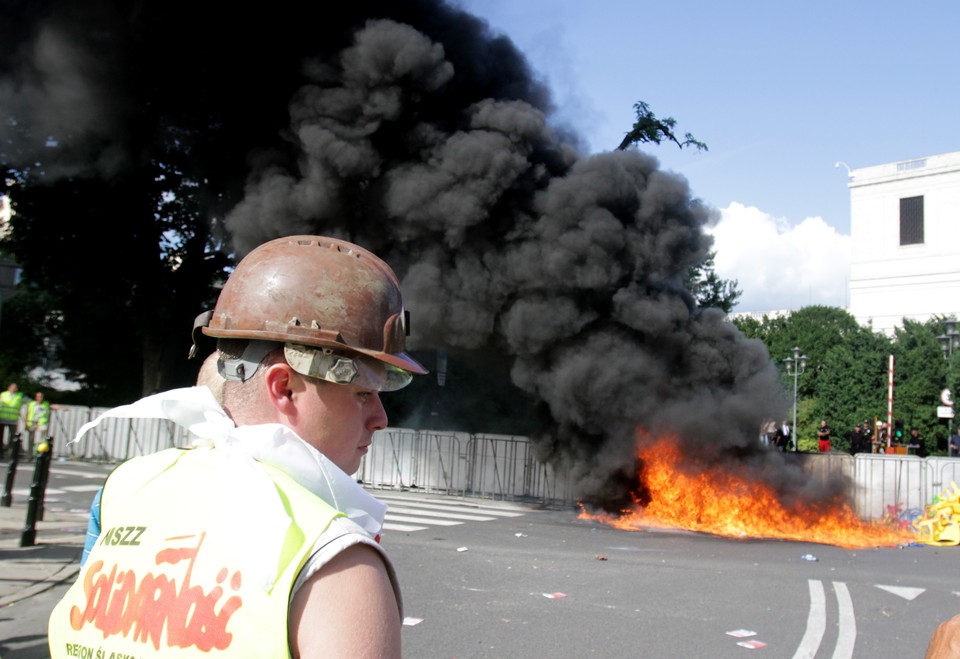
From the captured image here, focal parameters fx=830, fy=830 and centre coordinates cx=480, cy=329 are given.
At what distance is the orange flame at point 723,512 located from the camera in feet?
42.7

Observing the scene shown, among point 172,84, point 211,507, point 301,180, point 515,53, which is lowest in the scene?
point 211,507

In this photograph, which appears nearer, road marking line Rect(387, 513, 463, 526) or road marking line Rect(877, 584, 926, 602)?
road marking line Rect(877, 584, 926, 602)

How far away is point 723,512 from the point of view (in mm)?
13859

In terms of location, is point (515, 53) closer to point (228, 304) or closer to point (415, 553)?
point (415, 553)

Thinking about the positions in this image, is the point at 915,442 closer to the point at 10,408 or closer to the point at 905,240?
the point at 905,240

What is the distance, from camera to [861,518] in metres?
14.4

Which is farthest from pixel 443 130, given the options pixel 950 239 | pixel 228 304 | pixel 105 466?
pixel 950 239

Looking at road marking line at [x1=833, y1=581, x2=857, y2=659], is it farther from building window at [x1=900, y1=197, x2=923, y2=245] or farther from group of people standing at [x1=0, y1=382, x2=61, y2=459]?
building window at [x1=900, y1=197, x2=923, y2=245]

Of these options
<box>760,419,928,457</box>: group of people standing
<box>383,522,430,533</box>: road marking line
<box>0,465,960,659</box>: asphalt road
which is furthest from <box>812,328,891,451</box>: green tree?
<box>383,522,430,533</box>: road marking line

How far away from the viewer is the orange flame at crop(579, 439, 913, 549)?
42.7ft

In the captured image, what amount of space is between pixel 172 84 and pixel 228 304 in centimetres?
2079

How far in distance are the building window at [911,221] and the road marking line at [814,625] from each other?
178 ft

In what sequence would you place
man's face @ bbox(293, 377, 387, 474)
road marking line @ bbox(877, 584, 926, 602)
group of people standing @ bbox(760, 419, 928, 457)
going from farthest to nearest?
group of people standing @ bbox(760, 419, 928, 457) < road marking line @ bbox(877, 584, 926, 602) < man's face @ bbox(293, 377, 387, 474)

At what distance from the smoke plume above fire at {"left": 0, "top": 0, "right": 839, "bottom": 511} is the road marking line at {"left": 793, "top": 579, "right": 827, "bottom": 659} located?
714 centimetres
